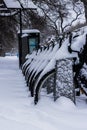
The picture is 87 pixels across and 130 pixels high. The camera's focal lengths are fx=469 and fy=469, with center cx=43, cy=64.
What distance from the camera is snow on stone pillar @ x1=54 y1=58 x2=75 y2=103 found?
21.1 ft

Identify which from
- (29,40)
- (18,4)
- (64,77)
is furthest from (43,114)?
(18,4)

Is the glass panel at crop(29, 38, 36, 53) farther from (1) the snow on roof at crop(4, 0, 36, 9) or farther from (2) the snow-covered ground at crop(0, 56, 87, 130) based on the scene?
(2) the snow-covered ground at crop(0, 56, 87, 130)

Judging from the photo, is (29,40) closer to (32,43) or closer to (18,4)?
(32,43)

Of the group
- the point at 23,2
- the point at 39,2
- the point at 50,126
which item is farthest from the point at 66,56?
the point at 39,2

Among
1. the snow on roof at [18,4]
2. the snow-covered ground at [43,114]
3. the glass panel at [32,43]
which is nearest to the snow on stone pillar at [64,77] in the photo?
the snow-covered ground at [43,114]

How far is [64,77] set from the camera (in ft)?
21.2

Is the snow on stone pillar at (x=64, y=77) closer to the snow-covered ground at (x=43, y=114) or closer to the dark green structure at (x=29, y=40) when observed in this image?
the snow-covered ground at (x=43, y=114)

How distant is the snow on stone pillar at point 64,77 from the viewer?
6.42 m

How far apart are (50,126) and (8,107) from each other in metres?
1.38

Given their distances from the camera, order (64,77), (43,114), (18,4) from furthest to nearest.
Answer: (18,4) → (64,77) → (43,114)

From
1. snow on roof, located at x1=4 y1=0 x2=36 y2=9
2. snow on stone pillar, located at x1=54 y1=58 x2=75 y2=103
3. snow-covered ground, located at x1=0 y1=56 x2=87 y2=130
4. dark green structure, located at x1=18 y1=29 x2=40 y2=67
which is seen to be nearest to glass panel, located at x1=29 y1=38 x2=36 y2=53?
dark green structure, located at x1=18 y1=29 x2=40 y2=67

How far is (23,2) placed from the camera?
2077cm

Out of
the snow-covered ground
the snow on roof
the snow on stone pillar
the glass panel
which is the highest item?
the snow on roof

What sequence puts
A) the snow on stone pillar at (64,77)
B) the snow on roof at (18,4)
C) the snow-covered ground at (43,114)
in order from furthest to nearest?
the snow on roof at (18,4), the snow on stone pillar at (64,77), the snow-covered ground at (43,114)
